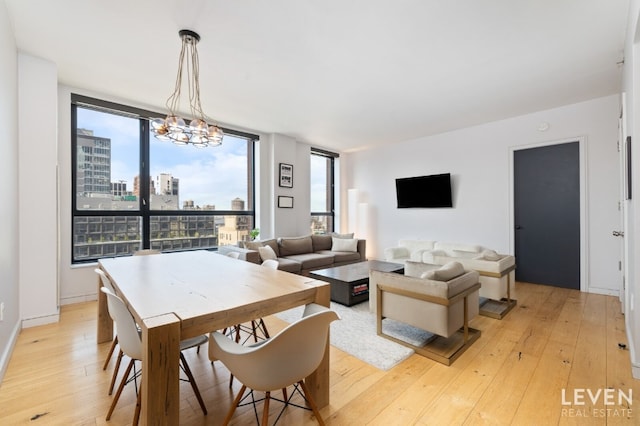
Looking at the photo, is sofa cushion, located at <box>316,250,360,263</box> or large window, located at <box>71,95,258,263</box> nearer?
large window, located at <box>71,95,258,263</box>

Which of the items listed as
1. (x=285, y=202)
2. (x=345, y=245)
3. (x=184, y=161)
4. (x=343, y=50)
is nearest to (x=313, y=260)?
(x=345, y=245)

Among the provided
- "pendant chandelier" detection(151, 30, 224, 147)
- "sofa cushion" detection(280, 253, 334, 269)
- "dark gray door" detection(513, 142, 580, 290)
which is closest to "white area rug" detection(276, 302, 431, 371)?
"sofa cushion" detection(280, 253, 334, 269)

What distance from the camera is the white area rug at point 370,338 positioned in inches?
88.2

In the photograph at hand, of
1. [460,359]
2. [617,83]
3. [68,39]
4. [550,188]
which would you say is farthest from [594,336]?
[68,39]

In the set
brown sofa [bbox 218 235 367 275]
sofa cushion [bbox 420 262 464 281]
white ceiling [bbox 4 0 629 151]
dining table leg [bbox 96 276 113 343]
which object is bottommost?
dining table leg [bbox 96 276 113 343]

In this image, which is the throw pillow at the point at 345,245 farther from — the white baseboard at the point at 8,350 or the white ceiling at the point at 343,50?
the white baseboard at the point at 8,350

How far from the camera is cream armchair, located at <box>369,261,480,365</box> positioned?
2.18 m

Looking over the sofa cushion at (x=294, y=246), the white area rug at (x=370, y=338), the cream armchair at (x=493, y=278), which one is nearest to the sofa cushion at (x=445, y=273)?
the white area rug at (x=370, y=338)

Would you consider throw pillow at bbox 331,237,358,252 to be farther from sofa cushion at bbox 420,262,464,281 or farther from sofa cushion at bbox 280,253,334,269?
sofa cushion at bbox 420,262,464,281

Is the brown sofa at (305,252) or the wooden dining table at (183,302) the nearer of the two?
the wooden dining table at (183,302)

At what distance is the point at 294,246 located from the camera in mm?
5184

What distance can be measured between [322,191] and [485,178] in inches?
143

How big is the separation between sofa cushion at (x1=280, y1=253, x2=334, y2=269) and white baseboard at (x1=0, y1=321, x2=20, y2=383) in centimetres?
317

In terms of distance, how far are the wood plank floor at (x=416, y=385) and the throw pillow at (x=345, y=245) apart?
3.03 m
